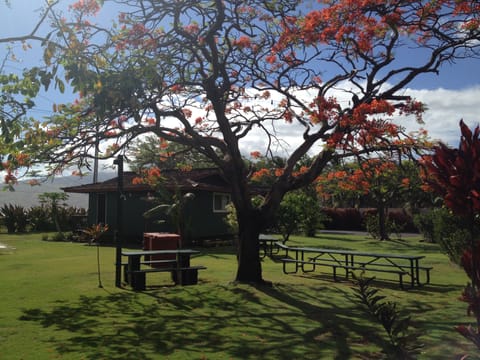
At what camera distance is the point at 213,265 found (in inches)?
559

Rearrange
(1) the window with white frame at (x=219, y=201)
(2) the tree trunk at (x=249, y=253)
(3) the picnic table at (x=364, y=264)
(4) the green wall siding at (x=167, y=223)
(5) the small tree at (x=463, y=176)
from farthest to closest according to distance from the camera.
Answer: (1) the window with white frame at (x=219, y=201)
(4) the green wall siding at (x=167, y=223)
(3) the picnic table at (x=364, y=264)
(2) the tree trunk at (x=249, y=253)
(5) the small tree at (x=463, y=176)

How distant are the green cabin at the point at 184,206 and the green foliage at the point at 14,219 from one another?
21.3 feet

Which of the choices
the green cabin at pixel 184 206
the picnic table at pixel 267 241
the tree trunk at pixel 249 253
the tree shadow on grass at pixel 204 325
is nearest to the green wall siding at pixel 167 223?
the green cabin at pixel 184 206

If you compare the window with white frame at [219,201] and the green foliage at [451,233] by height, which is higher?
the window with white frame at [219,201]

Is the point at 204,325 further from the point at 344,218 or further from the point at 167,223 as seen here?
the point at 344,218

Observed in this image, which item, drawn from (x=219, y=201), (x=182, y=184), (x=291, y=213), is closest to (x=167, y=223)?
(x=182, y=184)

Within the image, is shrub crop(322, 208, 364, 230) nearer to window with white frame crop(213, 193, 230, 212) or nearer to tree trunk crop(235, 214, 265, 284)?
window with white frame crop(213, 193, 230, 212)

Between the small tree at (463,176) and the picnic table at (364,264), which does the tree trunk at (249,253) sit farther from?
the small tree at (463,176)

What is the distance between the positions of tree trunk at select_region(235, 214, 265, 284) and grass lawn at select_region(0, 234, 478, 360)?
0.45 meters

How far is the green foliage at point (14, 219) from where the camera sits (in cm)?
2889

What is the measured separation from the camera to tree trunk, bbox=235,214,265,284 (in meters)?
10.2

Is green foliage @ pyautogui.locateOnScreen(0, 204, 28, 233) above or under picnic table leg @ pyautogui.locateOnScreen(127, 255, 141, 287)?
above

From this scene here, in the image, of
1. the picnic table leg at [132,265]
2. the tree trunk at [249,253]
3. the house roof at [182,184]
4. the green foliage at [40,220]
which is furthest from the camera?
the green foliage at [40,220]

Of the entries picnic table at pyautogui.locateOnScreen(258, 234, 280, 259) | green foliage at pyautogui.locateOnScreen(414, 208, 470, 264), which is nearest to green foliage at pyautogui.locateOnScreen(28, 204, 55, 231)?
picnic table at pyautogui.locateOnScreen(258, 234, 280, 259)
